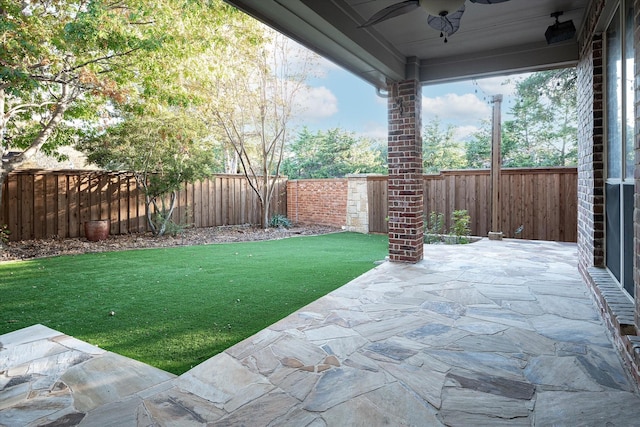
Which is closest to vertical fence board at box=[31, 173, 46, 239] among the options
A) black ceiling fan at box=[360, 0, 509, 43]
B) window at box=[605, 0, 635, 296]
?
black ceiling fan at box=[360, 0, 509, 43]

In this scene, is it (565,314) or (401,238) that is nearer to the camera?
(565,314)

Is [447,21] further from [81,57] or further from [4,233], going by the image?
[4,233]

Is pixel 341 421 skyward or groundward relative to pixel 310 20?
groundward

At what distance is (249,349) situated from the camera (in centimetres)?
234

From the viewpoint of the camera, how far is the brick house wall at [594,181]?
8.36 feet

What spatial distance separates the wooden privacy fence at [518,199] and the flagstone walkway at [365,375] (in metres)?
4.18

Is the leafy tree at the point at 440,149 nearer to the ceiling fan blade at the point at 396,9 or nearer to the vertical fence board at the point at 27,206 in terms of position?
the vertical fence board at the point at 27,206

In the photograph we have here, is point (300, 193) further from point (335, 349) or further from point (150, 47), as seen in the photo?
point (335, 349)

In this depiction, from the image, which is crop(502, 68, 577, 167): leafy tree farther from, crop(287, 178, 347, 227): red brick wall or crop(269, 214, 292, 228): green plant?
crop(269, 214, 292, 228): green plant

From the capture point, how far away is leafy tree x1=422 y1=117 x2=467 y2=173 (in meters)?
18.9

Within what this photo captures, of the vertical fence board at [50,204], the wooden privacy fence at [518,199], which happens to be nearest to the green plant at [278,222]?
the wooden privacy fence at [518,199]

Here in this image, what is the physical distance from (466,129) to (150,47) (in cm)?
1693

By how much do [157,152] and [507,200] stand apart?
22.4 ft

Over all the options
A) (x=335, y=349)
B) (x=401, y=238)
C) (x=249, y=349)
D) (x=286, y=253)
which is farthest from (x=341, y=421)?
(x=286, y=253)
